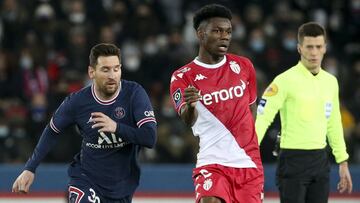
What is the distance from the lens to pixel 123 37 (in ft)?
50.3

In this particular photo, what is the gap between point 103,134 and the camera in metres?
7.48

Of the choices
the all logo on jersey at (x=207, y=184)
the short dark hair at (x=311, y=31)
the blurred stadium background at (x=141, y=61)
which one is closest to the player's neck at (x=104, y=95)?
the all logo on jersey at (x=207, y=184)

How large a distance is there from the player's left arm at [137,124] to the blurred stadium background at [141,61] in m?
5.88

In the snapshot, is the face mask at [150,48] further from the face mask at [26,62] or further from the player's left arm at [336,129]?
the player's left arm at [336,129]

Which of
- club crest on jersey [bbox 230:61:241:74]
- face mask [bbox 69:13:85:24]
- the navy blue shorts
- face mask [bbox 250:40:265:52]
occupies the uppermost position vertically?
face mask [bbox 69:13:85:24]

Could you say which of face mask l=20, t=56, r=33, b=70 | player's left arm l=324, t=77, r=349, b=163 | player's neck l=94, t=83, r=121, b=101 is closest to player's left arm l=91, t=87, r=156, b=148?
player's neck l=94, t=83, r=121, b=101

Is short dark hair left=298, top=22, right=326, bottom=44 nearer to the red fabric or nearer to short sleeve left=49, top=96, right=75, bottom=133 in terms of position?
the red fabric

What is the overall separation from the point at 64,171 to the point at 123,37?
9.52ft

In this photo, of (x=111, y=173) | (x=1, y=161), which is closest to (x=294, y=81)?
(x=111, y=173)

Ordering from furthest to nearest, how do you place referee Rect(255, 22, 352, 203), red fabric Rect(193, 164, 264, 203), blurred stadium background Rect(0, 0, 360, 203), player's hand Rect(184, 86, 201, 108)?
blurred stadium background Rect(0, 0, 360, 203) < referee Rect(255, 22, 352, 203) < red fabric Rect(193, 164, 264, 203) < player's hand Rect(184, 86, 201, 108)

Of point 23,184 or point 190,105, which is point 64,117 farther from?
point 190,105

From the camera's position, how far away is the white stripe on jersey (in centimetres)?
737

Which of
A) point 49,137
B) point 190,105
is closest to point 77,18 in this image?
point 49,137

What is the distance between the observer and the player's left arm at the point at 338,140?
8.54 meters
